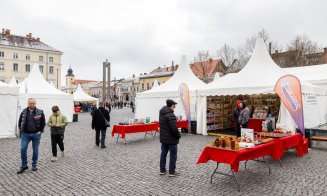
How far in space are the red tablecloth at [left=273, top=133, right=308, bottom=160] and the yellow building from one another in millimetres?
60886

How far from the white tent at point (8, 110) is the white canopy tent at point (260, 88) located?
8.68 meters

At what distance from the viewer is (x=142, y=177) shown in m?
5.98

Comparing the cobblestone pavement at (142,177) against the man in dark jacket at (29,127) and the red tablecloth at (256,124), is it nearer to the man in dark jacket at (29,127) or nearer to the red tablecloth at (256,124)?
the man in dark jacket at (29,127)

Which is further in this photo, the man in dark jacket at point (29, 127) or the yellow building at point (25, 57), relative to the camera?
the yellow building at point (25, 57)

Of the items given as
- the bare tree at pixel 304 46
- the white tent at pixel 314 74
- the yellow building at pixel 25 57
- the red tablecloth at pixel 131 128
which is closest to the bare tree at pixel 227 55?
the bare tree at pixel 304 46

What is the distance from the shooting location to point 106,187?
530 cm

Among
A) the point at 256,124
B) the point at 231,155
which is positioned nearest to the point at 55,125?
the point at 231,155

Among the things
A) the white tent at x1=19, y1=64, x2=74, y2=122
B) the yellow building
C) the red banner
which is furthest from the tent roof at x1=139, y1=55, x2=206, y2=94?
the yellow building

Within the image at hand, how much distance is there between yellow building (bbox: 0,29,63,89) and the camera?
189 feet

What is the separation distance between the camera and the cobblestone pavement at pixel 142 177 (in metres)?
5.09

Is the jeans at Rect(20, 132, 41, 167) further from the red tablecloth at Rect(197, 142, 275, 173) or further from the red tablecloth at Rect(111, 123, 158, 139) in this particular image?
the red tablecloth at Rect(111, 123, 158, 139)

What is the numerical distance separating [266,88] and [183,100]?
4275 millimetres

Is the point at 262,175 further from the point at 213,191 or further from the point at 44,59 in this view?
the point at 44,59

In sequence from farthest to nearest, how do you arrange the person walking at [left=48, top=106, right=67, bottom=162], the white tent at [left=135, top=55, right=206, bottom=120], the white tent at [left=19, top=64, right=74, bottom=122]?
the white tent at [left=19, top=64, right=74, bottom=122] → the white tent at [left=135, top=55, right=206, bottom=120] → the person walking at [left=48, top=106, right=67, bottom=162]
